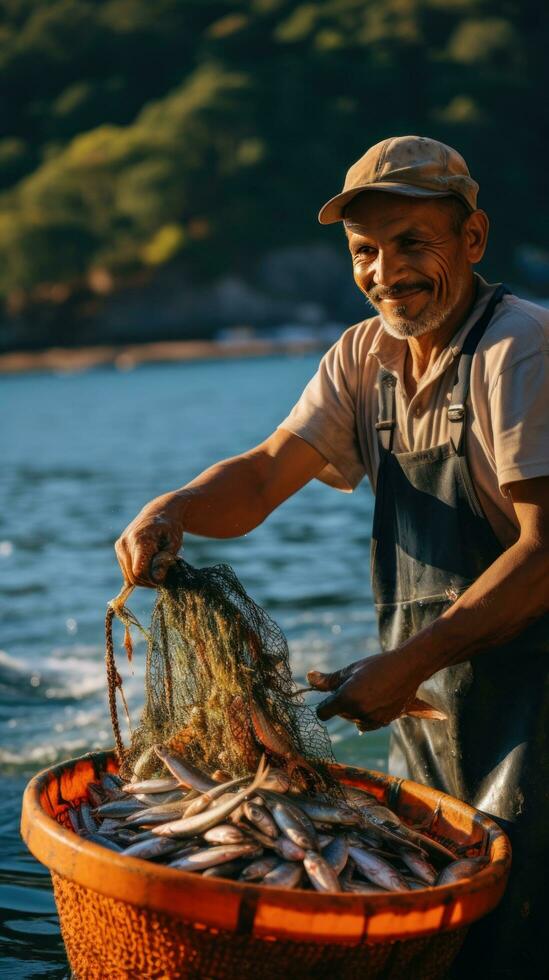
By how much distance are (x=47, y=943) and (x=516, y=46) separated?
122 metres

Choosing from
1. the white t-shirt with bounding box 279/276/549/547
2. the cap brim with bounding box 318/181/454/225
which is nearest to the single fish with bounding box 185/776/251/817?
the white t-shirt with bounding box 279/276/549/547

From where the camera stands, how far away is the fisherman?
11.7ft

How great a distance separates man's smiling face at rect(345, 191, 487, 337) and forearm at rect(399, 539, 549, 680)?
810 millimetres

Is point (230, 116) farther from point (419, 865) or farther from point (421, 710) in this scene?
point (419, 865)

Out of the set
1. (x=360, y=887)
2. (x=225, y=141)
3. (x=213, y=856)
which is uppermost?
(x=225, y=141)

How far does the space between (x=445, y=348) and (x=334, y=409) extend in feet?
1.59

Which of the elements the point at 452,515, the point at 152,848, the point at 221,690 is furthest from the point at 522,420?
the point at 152,848

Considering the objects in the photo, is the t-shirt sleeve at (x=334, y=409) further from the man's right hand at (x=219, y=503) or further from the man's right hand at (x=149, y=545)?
the man's right hand at (x=149, y=545)

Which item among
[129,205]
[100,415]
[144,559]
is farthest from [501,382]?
[129,205]

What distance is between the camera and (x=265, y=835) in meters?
3.38

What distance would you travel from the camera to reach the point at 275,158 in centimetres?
11144

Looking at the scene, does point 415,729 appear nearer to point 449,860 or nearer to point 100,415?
point 449,860

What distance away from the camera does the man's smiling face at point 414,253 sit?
3.85 m

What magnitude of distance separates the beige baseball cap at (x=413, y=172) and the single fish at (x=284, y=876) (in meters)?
1.89
